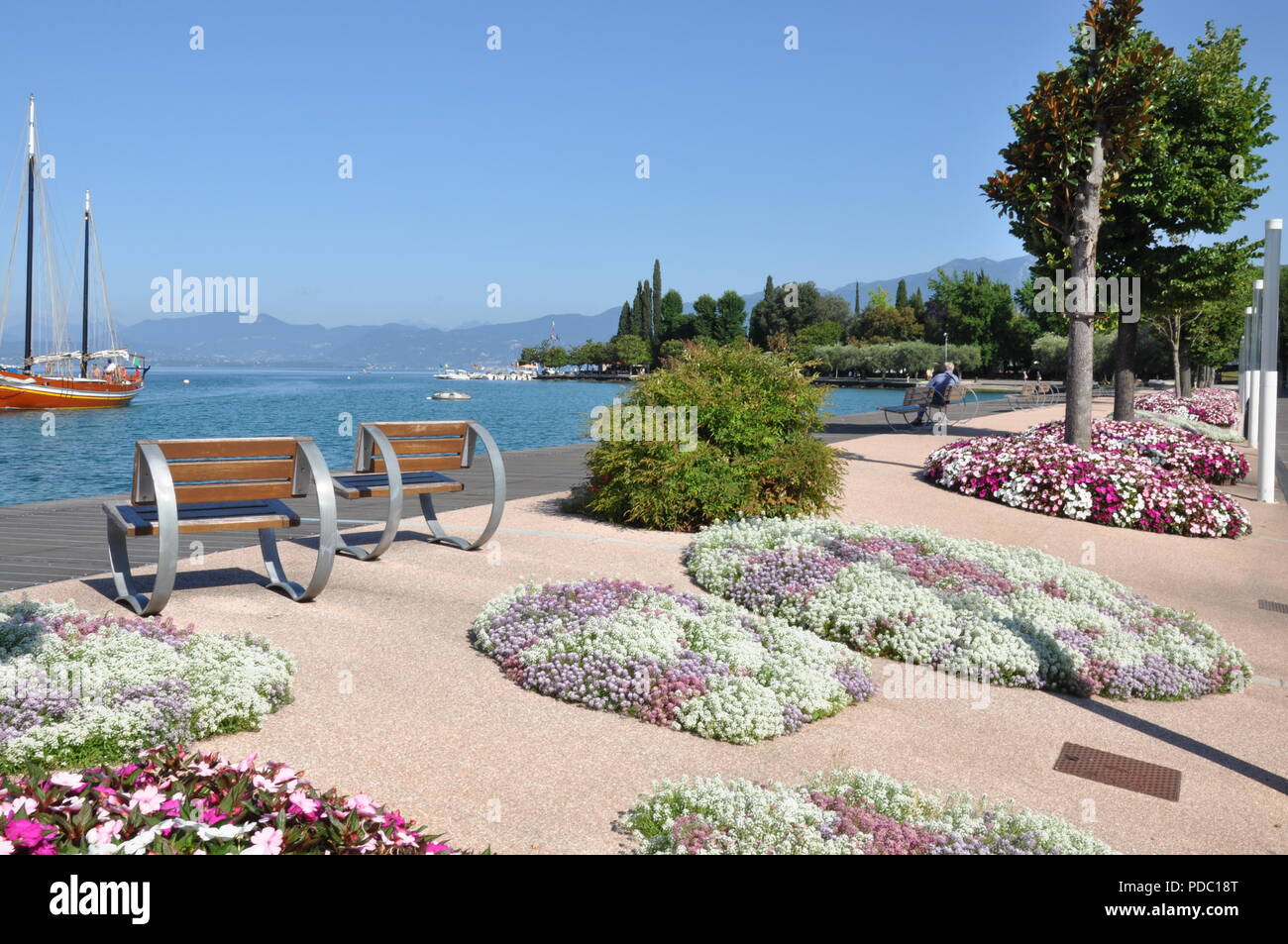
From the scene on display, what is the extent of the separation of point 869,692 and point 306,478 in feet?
12.5

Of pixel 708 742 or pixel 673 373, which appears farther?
pixel 673 373

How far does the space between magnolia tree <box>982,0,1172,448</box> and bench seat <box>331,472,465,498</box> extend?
9.56m

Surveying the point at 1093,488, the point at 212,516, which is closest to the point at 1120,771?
the point at 212,516

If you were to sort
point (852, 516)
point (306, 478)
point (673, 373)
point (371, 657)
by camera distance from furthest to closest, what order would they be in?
1. point (852, 516)
2. point (673, 373)
3. point (306, 478)
4. point (371, 657)

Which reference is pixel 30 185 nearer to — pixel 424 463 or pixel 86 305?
pixel 86 305

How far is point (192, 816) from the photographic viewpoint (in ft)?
9.69

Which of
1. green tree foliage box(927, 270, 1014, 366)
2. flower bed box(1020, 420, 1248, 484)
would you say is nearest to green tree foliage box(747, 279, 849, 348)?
green tree foliage box(927, 270, 1014, 366)

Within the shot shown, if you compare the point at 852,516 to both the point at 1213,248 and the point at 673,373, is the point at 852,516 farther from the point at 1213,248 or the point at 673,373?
the point at 1213,248

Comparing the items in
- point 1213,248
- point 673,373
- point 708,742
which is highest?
point 1213,248

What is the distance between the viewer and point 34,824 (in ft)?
8.97

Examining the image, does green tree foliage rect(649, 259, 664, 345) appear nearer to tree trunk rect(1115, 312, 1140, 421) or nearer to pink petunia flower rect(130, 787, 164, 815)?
tree trunk rect(1115, 312, 1140, 421)

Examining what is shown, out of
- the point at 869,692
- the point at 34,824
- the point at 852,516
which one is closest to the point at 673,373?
the point at 852,516

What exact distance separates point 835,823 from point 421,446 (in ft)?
17.3
